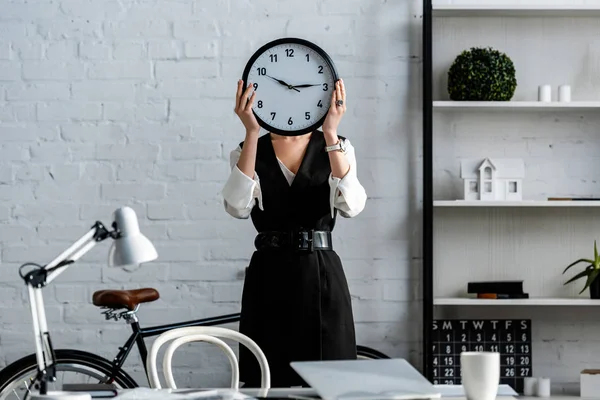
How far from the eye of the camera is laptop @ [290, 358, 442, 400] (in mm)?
1410

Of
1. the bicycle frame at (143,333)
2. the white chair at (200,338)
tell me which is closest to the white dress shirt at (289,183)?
the white chair at (200,338)

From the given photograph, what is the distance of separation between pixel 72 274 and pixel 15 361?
0.40 metres

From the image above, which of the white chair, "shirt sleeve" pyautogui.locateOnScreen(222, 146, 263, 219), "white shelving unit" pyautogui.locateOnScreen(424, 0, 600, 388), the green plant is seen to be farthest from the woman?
"white shelving unit" pyautogui.locateOnScreen(424, 0, 600, 388)

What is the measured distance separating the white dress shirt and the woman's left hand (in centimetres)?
7

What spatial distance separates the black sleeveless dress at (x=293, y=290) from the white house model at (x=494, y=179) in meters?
1.00

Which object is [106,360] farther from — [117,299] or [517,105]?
[517,105]

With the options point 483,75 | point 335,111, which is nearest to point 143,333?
point 335,111

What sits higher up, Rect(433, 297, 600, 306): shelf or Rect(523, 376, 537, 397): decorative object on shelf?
Rect(433, 297, 600, 306): shelf

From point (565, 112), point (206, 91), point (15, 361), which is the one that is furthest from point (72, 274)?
point (565, 112)

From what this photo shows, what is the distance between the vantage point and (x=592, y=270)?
3324 mm

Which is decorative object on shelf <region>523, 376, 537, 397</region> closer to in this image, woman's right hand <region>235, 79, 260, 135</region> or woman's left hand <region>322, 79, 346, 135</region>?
woman's left hand <region>322, 79, 346, 135</region>

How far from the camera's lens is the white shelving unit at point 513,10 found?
332cm

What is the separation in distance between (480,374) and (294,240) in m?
1.06

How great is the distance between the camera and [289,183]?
2.53 meters
